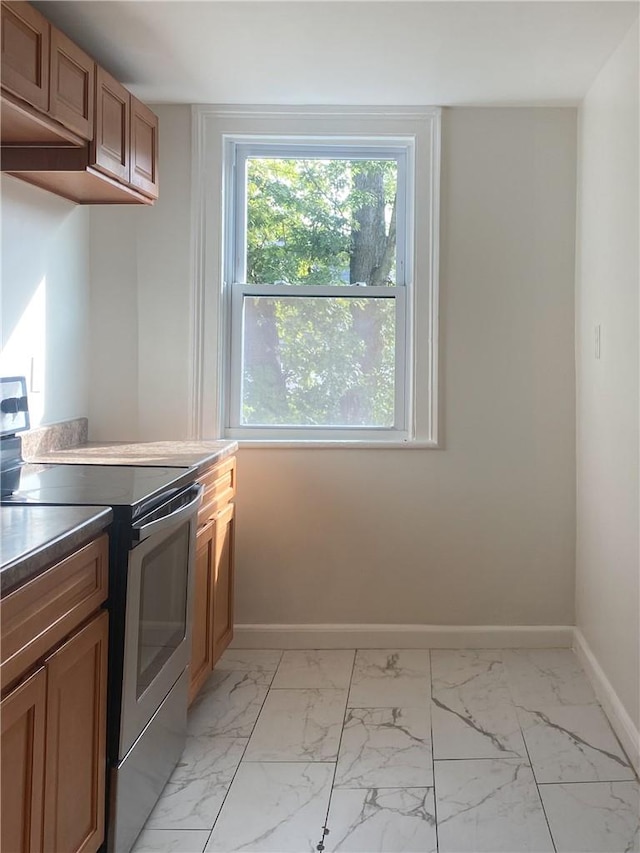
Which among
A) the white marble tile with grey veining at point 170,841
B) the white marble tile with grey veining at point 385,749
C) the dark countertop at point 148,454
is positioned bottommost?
the white marble tile with grey veining at point 170,841

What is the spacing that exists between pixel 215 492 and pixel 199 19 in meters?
1.56

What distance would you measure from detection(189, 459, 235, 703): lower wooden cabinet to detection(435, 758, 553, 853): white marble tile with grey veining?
849mm

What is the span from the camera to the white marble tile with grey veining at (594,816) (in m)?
1.83

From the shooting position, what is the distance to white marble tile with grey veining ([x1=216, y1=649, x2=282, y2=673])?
9.64ft

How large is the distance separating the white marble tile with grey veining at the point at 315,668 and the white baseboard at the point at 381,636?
0.16 feet

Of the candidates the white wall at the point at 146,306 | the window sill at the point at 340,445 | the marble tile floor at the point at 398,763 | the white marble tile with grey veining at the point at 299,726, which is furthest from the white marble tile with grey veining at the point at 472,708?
the white wall at the point at 146,306

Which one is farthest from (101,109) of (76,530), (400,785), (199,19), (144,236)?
(400,785)

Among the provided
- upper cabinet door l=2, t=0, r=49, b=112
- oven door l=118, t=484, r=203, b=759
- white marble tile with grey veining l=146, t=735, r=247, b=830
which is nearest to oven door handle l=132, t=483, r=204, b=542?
oven door l=118, t=484, r=203, b=759

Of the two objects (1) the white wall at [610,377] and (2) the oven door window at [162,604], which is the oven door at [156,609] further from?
(1) the white wall at [610,377]

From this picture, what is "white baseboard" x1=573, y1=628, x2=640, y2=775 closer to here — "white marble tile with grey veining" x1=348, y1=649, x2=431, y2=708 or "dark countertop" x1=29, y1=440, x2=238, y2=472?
"white marble tile with grey veining" x1=348, y1=649, x2=431, y2=708

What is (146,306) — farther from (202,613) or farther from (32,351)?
(202,613)

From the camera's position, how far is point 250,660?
3.02 m

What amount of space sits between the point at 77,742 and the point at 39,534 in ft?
1.51

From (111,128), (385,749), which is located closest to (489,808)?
(385,749)
